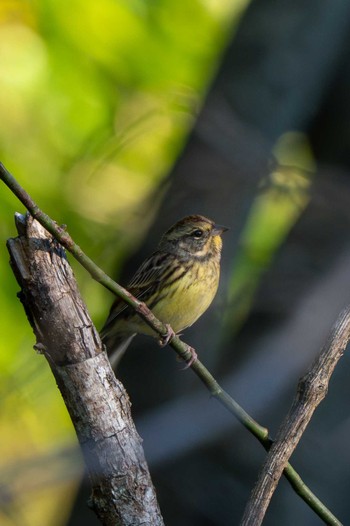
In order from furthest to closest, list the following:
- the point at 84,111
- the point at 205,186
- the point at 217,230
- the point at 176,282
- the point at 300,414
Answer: the point at 84,111, the point at 205,186, the point at 217,230, the point at 176,282, the point at 300,414

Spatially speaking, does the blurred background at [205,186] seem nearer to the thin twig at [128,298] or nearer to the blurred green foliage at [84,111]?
the blurred green foliage at [84,111]

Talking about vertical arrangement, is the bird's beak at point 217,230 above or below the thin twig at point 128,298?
above

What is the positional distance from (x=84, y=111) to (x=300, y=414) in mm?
4230

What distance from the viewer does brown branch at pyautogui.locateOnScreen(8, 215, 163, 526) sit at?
3305 mm

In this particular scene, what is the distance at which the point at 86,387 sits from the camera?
331 cm

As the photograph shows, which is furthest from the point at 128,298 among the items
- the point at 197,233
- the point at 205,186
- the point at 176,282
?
the point at 205,186

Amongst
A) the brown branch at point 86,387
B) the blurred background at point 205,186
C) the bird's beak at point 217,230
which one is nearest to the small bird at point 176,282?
the bird's beak at point 217,230

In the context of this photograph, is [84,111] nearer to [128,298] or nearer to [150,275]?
[150,275]

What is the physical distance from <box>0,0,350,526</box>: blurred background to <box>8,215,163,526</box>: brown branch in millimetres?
2369

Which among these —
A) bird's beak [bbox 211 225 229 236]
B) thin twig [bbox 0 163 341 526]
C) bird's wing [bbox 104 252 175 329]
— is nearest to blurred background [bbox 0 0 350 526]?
bird's beak [bbox 211 225 229 236]

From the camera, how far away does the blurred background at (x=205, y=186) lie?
628 cm

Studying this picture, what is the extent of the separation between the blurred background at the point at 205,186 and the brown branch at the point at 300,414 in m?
2.40

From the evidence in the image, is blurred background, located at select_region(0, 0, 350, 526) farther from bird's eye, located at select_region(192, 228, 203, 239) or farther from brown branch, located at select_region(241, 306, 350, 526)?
→ brown branch, located at select_region(241, 306, 350, 526)

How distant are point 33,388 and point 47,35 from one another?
2.62 meters
